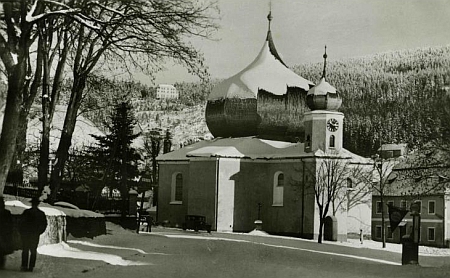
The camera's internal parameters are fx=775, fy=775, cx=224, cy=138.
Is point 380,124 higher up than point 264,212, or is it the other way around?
point 380,124

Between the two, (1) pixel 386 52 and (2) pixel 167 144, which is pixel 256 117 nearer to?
(2) pixel 167 144

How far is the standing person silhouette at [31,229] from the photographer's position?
1059cm

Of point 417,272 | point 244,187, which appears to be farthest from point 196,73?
point 244,187

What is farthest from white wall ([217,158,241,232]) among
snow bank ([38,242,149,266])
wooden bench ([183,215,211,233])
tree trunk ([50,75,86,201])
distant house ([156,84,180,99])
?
snow bank ([38,242,149,266])

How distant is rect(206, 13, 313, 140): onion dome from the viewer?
108 feet

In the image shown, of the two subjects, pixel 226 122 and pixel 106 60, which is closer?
pixel 106 60

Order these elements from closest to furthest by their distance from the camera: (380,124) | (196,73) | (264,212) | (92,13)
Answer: (92,13), (196,73), (380,124), (264,212)

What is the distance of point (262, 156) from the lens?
32844 mm

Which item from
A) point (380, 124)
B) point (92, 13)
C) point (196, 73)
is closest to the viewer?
point (92, 13)

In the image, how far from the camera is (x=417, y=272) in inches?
534

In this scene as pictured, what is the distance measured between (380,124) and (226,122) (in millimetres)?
13604

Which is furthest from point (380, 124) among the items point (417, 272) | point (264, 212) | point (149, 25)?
point (264, 212)

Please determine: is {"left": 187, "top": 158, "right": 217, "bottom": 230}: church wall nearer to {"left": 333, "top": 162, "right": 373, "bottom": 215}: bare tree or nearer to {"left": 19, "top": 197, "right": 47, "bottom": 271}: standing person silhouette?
{"left": 333, "top": 162, "right": 373, "bottom": 215}: bare tree

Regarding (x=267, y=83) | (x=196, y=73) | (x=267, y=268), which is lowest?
(x=267, y=268)
